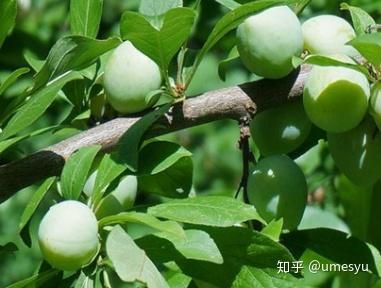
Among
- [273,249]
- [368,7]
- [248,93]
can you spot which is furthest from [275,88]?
[368,7]

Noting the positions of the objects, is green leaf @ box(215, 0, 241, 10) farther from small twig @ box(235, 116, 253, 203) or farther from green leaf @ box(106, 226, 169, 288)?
green leaf @ box(106, 226, 169, 288)

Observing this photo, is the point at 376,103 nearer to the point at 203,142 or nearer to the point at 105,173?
the point at 105,173

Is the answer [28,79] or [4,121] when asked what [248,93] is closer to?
[4,121]

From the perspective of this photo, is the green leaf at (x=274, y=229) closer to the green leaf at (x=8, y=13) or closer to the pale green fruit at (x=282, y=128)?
the pale green fruit at (x=282, y=128)

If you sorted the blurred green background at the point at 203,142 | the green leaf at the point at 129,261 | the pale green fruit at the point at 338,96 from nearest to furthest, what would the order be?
the green leaf at the point at 129,261 → the pale green fruit at the point at 338,96 → the blurred green background at the point at 203,142

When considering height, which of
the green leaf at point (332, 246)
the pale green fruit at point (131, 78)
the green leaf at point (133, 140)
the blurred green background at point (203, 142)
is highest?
the pale green fruit at point (131, 78)

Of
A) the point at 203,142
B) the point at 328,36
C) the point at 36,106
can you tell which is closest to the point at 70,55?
the point at 36,106

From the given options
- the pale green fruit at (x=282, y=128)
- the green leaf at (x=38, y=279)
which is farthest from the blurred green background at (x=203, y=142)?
the green leaf at (x=38, y=279)
